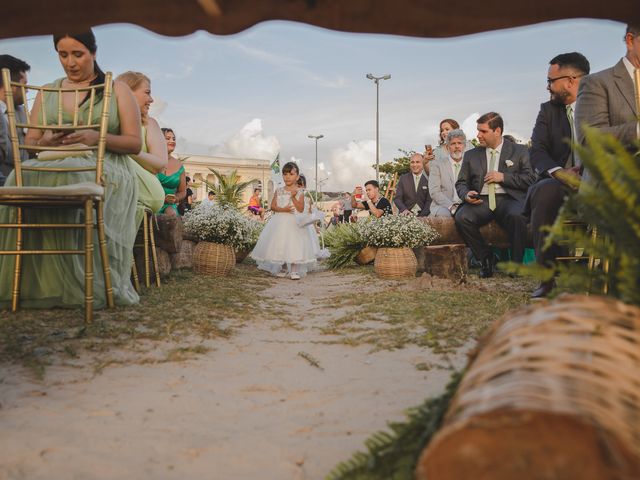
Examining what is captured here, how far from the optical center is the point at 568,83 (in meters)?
5.66

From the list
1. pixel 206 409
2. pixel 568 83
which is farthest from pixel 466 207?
pixel 206 409

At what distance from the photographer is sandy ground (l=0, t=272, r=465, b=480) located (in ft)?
5.63

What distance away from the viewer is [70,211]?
4492mm

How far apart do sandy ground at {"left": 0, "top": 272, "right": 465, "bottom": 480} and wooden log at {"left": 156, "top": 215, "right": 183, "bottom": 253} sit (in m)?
3.74

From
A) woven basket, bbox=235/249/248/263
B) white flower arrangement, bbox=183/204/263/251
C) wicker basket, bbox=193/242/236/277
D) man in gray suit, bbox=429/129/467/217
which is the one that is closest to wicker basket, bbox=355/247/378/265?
man in gray suit, bbox=429/129/467/217

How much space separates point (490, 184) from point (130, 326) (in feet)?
16.2

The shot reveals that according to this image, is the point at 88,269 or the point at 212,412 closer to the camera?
the point at 212,412

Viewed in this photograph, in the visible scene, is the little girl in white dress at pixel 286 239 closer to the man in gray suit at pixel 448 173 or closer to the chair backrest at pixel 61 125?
the man in gray suit at pixel 448 173

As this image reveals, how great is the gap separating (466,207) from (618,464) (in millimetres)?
6710

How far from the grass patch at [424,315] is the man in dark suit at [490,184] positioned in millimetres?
1027

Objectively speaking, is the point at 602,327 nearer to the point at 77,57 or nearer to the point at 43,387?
the point at 43,387

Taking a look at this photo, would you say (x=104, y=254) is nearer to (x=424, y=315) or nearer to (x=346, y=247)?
(x=424, y=315)

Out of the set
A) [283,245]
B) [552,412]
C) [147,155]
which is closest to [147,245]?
[147,155]

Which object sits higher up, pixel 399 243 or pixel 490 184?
pixel 490 184
